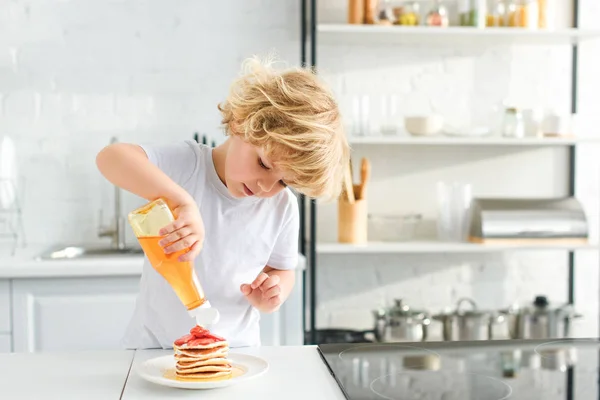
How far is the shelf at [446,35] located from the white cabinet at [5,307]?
4.43 ft

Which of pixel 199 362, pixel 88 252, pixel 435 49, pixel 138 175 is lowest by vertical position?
pixel 88 252

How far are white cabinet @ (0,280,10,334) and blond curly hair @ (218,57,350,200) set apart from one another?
4.41ft

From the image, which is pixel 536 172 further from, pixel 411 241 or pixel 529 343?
pixel 529 343

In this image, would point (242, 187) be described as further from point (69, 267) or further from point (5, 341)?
point (5, 341)

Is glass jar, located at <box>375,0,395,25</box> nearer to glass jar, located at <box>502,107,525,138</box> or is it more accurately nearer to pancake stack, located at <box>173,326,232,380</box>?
glass jar, located at <box>502,107,525,138</box>

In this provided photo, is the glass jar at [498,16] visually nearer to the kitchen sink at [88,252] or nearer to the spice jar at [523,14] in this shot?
the spice jar at [523,14]

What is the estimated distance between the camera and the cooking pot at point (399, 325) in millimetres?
2695

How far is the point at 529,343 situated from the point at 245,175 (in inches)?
24.0


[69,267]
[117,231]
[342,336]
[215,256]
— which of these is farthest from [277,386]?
[117,231]

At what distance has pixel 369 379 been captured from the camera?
1.14m

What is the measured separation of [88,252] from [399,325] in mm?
1179

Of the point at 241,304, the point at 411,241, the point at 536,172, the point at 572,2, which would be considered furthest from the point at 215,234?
the point at 572,2

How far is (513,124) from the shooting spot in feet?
9.66

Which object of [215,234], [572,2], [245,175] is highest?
[572,2]
